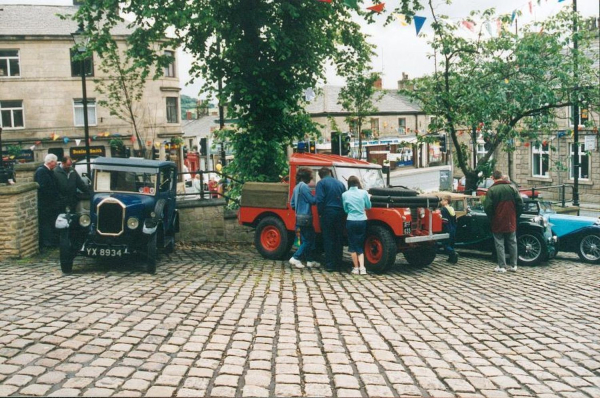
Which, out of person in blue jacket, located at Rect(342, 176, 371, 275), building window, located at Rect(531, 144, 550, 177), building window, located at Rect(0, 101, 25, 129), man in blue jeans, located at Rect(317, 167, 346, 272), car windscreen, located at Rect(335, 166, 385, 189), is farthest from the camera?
building window, located at Rect(0, 101, 25, 129)

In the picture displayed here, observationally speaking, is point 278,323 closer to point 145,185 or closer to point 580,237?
point 145,185

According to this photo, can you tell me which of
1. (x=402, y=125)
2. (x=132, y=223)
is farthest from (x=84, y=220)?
(x=402, y=125)

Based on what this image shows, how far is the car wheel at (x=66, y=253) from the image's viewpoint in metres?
9.37

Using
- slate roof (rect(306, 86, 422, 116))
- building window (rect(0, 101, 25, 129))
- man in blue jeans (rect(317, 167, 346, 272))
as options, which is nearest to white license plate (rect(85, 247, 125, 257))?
man in blue jeans (rect(317, 167, 346, 272))

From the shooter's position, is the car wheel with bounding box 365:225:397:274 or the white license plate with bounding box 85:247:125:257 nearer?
the white license plate with bounding box 85:247:125:257

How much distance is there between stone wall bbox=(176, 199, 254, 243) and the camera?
1527 cm

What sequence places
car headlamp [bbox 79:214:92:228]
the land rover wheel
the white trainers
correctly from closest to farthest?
car headlamp [bbox 79:214:92:228] < the white trainers < the land rover wheel

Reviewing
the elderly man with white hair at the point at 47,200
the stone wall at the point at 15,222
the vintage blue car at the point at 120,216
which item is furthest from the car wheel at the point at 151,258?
the elderly man with white hair at the point at 47,200

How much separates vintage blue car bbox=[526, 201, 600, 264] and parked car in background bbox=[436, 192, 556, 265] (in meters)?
0.64

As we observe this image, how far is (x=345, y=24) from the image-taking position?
653 inches

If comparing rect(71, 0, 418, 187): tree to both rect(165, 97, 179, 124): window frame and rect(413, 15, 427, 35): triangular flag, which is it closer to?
rect(413, 15, 427, 35): triangular flag

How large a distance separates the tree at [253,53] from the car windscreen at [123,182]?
3.96m

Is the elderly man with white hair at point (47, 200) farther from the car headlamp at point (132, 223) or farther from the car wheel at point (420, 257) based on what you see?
the car wheel at point (420, 257)

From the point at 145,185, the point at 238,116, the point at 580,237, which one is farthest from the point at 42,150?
the point at 580,237
